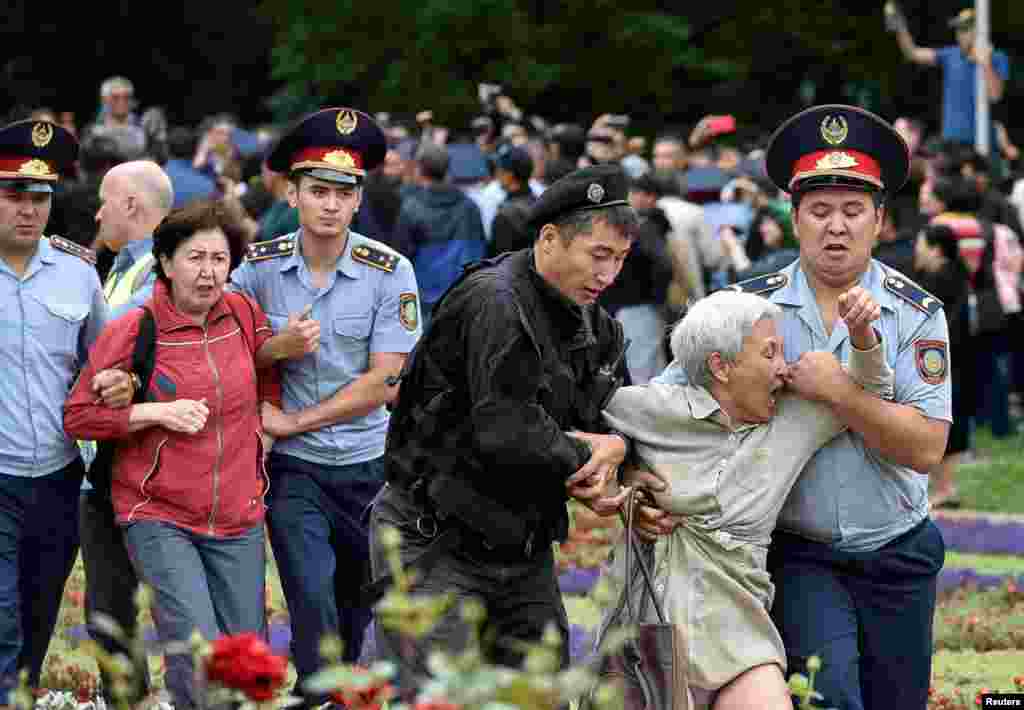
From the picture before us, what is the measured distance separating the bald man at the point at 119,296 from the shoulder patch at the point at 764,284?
2.29 metres

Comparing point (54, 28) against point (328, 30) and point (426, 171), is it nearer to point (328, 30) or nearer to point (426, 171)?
point (328, 30)

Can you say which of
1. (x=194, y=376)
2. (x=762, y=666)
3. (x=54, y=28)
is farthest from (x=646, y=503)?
(x=54, y=28)

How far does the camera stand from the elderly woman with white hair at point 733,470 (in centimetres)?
579

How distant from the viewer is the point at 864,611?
6.09 m

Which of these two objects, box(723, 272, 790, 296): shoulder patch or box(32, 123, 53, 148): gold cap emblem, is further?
box(32, 123, 53, 148): gold cap emblem

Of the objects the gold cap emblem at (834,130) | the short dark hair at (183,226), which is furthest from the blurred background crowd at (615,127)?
the short dark hair at (183,226)

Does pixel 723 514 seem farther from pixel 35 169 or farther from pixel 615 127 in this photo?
pixel 615 127

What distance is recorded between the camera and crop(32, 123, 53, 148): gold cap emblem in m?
7.28

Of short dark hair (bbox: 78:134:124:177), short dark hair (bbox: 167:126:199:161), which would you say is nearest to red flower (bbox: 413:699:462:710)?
short dark hair (bbox: 78:134:124:177)

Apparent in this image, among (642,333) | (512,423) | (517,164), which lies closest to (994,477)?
(642,333)

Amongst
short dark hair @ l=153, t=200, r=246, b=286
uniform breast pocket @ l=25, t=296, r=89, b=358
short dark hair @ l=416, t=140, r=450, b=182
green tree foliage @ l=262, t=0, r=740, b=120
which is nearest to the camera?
short dark hair @ l=153, t=200, r=246, b=286

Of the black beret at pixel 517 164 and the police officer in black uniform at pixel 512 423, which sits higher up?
the black beret at pixel 517 164

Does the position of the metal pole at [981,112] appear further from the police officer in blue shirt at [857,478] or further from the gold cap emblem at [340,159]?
the police officer in blue shirt at [857,478]

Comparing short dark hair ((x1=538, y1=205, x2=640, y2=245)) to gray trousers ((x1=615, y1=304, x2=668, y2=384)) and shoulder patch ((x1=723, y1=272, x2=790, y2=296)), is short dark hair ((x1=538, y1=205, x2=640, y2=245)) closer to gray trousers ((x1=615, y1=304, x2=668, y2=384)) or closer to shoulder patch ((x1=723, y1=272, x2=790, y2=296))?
shoulder patch ((x1=723, y1=272, x2=790, y2=296))
